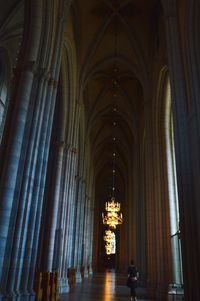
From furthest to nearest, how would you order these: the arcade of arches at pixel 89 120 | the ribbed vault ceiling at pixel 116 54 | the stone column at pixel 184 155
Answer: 1. the ribbed vault ceiling at pixel 116 54
2. the arcade of arches at pixel 89 120
3. the stone column at pixel 184 155

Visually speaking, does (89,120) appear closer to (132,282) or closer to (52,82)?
(52,82)

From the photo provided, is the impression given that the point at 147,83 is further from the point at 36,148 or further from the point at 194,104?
the point at 36,148

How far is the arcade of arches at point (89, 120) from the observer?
7516 millimetres

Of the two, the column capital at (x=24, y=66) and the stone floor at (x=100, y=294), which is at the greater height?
the column capital at (x=24, y=66)

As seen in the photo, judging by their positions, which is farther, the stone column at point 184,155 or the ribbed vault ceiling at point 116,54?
the ribbed vault ceiling at point 116,54

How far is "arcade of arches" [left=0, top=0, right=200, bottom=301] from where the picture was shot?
24.7 feet

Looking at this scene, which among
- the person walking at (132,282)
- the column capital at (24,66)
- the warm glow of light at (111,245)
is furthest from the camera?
the warm glow of light at (111,245)

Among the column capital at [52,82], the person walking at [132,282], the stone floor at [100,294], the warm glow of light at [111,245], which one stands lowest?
the stone floor at [100,294]

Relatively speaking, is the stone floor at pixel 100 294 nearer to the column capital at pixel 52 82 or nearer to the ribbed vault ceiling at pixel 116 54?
the column capital at pixel 52 82

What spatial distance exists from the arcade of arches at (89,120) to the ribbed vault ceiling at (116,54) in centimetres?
6

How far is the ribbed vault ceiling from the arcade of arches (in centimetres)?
6

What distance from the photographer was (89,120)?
23016 mm

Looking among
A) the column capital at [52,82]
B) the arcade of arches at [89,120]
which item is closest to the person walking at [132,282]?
the arcade of arches at [89,120]

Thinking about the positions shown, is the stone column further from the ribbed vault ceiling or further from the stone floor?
the ribbed vault ceiling
